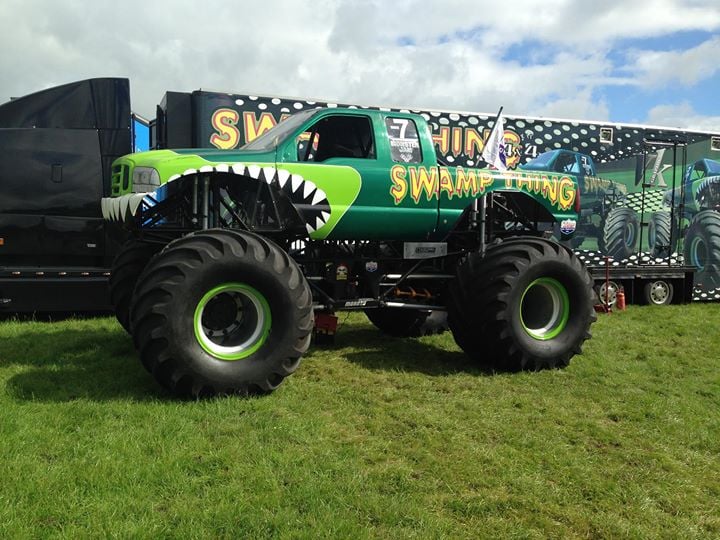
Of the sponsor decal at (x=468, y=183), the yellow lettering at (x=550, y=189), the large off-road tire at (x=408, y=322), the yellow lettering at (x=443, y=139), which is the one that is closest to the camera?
the sponsor decal at (x=468, y=183)

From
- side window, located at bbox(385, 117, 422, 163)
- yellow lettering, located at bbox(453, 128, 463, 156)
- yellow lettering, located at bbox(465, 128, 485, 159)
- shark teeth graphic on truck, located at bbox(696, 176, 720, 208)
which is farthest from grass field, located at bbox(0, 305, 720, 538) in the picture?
shark teeth graphic on truck, located at bbox(696, 176, 720, 208)

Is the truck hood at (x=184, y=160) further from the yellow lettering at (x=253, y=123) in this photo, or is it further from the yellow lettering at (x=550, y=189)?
the yellow lettering at (x=253, y=123)

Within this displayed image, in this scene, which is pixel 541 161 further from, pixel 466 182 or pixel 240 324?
pixel 240 324

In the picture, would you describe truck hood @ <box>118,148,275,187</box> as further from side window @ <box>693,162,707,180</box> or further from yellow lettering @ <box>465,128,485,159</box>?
side window @ <box>693,162,707,180</box>

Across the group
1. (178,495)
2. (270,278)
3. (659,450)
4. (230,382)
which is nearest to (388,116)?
(270,278)

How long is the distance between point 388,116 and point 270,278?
91.9 inches

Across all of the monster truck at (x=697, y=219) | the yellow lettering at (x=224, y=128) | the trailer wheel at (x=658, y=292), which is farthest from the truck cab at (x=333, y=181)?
the trailer wheel at (x=658, y=292)

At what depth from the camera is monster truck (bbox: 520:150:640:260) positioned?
1097 cm

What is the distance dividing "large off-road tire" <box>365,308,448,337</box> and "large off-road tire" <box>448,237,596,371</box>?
60.9 inches

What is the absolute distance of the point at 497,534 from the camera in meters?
3.10

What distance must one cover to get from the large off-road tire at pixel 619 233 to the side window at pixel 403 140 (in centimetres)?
608

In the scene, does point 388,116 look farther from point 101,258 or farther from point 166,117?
point 101,258

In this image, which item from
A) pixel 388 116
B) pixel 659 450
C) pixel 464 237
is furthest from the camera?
pixel 464 237

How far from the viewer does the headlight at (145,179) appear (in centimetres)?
534
